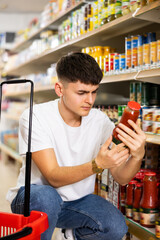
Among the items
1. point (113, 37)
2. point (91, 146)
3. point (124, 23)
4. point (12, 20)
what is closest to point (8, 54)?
point (12, 20)

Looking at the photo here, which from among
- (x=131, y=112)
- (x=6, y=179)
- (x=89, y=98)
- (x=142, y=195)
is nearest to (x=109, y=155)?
(x=131, y=112)

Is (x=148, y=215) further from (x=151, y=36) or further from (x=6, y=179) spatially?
(x=6, y=179)

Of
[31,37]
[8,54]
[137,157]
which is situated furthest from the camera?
[8,54]

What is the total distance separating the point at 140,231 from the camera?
2002 millimetres

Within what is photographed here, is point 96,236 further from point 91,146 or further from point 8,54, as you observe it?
point 8,54

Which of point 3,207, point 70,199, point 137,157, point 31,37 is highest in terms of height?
point 31,37

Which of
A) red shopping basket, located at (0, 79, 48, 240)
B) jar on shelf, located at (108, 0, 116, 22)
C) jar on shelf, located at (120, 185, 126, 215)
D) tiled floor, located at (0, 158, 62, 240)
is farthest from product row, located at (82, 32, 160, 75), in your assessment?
tiled floor, located at (0, 158, 62, 240)

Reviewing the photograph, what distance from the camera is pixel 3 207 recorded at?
3.06 metres

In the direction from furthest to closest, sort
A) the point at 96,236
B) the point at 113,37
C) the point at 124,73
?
the point at 113,37 → the point at 124,73 → the point at 96,236

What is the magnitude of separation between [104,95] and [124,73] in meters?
0.87

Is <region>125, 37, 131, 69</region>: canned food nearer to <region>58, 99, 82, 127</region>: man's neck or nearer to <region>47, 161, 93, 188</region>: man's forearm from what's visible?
<region>58, 99, 82, 127</region>: man's neck

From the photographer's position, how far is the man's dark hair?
164 centimetres

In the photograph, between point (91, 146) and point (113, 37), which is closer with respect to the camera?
point (91, 146)

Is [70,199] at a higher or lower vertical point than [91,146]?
lower
